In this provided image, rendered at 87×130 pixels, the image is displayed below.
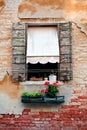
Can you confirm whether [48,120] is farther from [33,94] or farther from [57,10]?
[57,10]

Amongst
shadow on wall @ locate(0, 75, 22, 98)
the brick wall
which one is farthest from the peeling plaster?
the brick wall

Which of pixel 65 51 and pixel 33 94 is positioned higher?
pixel 65 51

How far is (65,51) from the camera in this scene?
9.76 m

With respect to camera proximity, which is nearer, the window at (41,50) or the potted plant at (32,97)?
the potted plant at (32,97)

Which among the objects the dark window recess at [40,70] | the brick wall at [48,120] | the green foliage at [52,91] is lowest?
the brick wall at [48,120]

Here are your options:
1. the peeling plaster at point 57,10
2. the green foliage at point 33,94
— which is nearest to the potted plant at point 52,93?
the green foliage at point 33,94

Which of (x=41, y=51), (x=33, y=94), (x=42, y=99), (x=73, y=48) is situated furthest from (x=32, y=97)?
(x=73, y=48)

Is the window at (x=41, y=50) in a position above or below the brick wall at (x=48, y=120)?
above

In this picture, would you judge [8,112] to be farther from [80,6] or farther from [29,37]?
[80,6]

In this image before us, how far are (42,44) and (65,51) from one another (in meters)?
0.59

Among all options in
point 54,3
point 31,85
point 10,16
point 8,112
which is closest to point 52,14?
point 54,3

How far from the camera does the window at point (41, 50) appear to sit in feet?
31.9

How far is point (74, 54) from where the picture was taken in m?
9.81

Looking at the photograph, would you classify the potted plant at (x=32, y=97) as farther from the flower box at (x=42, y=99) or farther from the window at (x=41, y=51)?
the window at (x=41, y=51)
